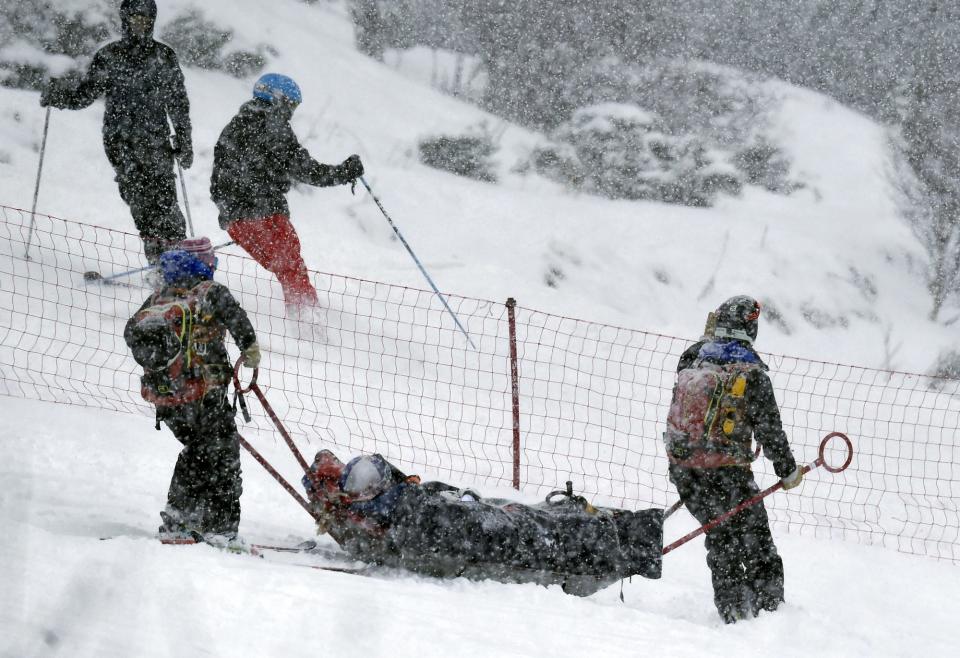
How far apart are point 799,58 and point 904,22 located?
296 centimetres

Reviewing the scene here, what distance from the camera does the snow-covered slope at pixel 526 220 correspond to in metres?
10.1

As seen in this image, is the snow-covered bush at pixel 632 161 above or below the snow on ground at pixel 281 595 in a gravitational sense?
above

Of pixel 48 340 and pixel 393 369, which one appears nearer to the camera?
pixel 48 340

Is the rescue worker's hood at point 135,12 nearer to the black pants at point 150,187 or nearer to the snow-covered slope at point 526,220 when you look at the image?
the black pants at point 150,187

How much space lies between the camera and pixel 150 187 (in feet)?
22.1

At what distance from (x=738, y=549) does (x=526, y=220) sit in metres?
10.5

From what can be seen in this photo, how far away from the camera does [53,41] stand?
12102mm

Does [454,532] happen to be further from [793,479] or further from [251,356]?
[793,479]

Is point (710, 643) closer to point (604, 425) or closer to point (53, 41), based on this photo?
point (604, 425)

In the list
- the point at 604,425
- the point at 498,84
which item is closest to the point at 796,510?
the point at 604,425

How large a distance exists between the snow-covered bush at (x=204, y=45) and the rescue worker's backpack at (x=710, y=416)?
11.6 metres

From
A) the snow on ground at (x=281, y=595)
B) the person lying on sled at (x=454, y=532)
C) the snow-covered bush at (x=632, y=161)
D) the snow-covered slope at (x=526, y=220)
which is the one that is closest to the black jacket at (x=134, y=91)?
the snow on ground at (x=281, y=595)

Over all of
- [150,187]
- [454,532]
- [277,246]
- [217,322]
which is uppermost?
[150,187]

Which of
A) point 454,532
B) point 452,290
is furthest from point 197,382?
point 452,290
